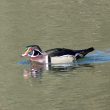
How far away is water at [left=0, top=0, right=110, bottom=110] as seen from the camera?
15555mm

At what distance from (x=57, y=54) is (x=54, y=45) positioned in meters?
2.10

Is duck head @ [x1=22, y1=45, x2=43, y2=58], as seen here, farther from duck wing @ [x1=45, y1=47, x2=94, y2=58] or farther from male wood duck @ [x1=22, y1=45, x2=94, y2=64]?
duck wing @ [x1=45, y1=47, x2=94, y2=58]

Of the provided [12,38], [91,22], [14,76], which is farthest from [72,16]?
[14,76]

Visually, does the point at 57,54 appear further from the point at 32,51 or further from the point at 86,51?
the point at 32,51

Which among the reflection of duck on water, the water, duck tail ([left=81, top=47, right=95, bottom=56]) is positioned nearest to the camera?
the water

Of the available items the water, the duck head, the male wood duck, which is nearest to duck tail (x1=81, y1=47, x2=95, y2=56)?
the male wood duck

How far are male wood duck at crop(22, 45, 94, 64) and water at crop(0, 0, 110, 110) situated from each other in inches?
18.9

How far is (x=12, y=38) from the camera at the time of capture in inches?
917

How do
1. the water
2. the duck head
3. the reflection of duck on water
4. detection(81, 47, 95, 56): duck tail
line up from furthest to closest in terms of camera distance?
the duck head → detection(81, 47, 95, 56): duck tail → the reflection of duck on water → the water

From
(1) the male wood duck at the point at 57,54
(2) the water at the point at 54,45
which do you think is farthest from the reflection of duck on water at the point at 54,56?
(2) the water at the point at 54,45

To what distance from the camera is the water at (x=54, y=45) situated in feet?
51.0

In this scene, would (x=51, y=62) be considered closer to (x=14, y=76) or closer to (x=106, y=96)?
(x=14, y=76)

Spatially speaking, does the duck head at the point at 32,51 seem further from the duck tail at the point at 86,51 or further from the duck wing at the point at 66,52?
the duck tail at the point at 86,51

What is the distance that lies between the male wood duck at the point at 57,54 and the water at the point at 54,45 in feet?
1.57
